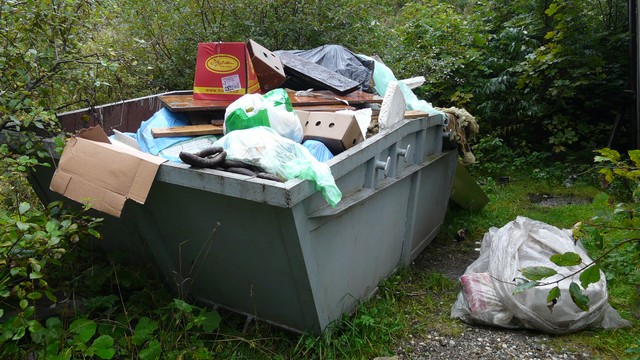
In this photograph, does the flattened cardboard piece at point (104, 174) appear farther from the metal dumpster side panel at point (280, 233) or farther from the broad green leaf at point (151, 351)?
the broad green leaf at point (151, 351)

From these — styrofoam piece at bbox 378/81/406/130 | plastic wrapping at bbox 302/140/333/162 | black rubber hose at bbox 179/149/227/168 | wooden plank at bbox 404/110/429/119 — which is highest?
black rubber hose at bbox 179/149/227/168

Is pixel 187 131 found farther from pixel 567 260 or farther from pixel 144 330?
pixel 567 260

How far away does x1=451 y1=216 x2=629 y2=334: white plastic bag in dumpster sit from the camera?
2.79 meters

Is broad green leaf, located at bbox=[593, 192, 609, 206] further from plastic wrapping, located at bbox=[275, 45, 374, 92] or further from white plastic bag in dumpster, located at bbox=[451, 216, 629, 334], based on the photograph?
plastic wrapping, located at bbox=[275, 45, 374, 92]

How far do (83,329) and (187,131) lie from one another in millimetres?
1100

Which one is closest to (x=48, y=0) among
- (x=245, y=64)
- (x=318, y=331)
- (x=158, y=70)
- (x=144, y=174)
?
(x=245, y=64)

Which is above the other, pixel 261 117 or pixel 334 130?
pixel 261 117

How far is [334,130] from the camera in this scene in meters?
2.69

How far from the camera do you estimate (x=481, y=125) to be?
22.7 feet

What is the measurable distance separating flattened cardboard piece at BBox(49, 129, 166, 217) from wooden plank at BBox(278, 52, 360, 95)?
1.76m

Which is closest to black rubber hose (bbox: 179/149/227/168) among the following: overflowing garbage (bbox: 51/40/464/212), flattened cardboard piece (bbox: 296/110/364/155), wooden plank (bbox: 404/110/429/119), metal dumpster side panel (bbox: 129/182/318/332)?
overflowing garbage (bbox: 51/40/464/212)

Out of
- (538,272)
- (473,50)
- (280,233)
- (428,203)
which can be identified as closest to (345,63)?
(428,203)

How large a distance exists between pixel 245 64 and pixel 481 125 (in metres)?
4.60

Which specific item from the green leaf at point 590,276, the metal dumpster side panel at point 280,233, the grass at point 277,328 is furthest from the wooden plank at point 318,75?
the green leaf at point 590,276
